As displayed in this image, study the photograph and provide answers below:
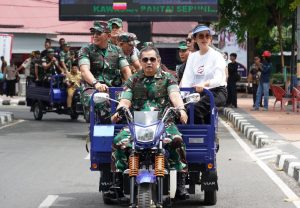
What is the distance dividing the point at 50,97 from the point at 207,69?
1360cm

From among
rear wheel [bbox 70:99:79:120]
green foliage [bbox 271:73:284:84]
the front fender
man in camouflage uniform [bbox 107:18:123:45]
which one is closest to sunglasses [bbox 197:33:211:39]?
the front fender

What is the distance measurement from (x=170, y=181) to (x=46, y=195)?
8.21ft

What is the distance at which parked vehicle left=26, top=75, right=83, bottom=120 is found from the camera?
23263 mm

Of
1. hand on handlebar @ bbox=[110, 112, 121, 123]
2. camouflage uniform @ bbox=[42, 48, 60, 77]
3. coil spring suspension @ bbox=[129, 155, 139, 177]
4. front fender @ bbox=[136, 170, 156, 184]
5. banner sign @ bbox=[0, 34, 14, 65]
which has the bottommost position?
front fender @ bbox=[136, 170, 156, 184]

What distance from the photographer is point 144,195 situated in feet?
26.1

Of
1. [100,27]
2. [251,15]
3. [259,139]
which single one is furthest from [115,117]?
[251,15]

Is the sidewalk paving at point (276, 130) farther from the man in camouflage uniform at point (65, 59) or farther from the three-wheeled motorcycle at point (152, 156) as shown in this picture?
the three-wheeled motorcycle at point (152, 156)

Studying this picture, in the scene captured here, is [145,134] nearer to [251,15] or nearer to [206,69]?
[206,69]

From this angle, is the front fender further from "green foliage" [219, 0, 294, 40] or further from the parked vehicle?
"green foliage" [219, 0, 294, 40]

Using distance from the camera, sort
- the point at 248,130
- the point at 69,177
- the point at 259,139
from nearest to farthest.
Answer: the point at 69,177, the point at 259,139, the point at 248,130

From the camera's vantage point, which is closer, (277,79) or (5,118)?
(5,118)

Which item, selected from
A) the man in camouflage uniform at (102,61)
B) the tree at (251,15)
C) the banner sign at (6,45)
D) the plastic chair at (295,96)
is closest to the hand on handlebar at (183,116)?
the man in camouflage uniform at (102,61)

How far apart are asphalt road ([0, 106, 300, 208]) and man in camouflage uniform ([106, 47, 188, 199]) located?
1.10m

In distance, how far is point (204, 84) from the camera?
9.79 meters
